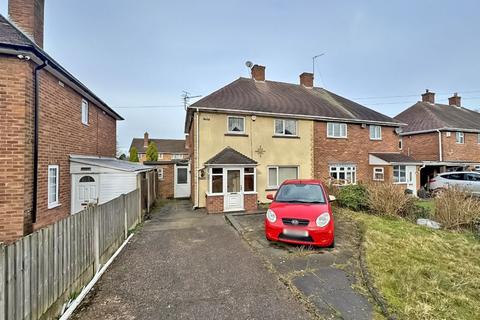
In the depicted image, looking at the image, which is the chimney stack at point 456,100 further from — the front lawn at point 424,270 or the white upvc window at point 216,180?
the white upvc window at point 216,180

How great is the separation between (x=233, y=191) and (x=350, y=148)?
29.6 ft

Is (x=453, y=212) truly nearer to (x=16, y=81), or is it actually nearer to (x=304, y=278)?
(x=304, y=278)

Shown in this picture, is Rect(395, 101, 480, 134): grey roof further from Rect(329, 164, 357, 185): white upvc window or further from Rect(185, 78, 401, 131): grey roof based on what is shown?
Rect(329, 164, 357, 185): white upvc window

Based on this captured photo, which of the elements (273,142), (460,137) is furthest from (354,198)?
(460,137)

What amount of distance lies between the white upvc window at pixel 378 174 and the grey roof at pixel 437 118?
382 inches

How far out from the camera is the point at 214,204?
1146 centimetres

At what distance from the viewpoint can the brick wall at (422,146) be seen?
21219 mm

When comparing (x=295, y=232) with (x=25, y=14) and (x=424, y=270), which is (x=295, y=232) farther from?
(x=25, y=14)

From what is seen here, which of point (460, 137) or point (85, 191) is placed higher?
point (460, 137)

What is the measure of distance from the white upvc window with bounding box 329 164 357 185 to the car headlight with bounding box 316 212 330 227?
9623mm

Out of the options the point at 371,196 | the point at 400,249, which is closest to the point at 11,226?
the point at 400,249

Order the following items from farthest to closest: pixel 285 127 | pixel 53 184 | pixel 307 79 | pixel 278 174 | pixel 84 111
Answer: pixel 307 79
pixel 285 127
pixel 278 174
pixel 84 111
pixel 53 184

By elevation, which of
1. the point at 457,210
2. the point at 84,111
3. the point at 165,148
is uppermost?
the point at 165,148

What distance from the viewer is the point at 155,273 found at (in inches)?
195
